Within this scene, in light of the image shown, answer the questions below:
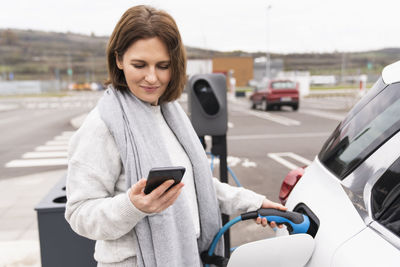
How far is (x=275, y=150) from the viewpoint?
8.10 meters

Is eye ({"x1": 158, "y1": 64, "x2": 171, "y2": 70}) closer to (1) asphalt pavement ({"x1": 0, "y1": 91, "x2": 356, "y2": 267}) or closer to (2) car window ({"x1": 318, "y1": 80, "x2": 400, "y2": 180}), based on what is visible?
(2) car window ({"x1": 318, "y1": 80, "x2": 400, "y2": 180})

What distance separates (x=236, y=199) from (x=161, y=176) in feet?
2.15

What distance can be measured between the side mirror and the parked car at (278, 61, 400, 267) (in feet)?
0.12

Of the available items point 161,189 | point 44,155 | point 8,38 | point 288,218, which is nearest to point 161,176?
point 161,189

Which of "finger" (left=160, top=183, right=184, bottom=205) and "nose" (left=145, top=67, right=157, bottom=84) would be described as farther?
"nose" (left=145, top=67, right=157, bottom=84)

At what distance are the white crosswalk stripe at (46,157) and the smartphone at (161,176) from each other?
275 inches

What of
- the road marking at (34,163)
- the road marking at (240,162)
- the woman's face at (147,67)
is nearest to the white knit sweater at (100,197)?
the woman's face at (147,67)

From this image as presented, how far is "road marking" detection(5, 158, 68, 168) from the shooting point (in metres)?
7.39

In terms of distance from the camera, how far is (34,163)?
754 centimetres

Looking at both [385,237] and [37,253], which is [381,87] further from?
[37,253]

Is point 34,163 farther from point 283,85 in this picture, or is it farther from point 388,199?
point 283,85

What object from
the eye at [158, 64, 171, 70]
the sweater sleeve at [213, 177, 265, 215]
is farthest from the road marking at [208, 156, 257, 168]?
the eye at [158, 64, 171, 70]

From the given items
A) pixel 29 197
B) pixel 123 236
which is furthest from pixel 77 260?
pixel 29 197

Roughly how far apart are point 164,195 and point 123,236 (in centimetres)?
30
